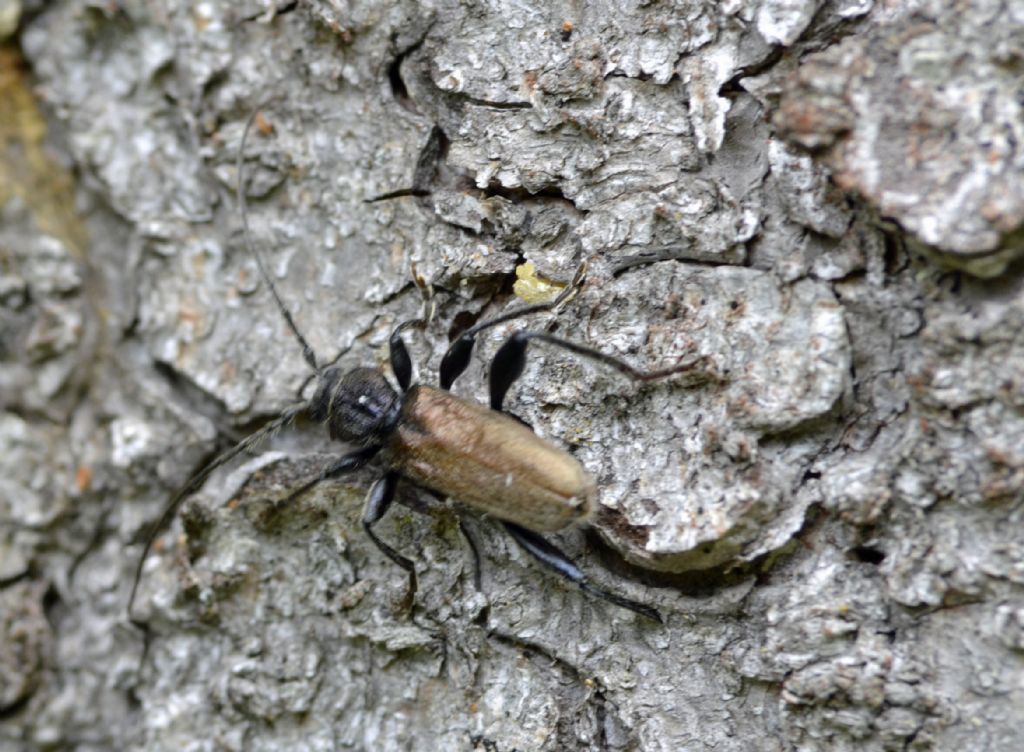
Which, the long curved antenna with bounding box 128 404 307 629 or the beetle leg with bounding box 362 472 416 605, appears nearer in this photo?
the beetle leg with bounding box 362 472 416 605

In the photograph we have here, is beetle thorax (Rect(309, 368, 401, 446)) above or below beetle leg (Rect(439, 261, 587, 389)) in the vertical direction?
below

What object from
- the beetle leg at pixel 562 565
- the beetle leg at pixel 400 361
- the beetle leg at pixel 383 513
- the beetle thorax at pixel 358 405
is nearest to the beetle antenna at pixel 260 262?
the beetle thorax at pixel 358 405

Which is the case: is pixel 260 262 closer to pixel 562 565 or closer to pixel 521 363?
pixel 521 363

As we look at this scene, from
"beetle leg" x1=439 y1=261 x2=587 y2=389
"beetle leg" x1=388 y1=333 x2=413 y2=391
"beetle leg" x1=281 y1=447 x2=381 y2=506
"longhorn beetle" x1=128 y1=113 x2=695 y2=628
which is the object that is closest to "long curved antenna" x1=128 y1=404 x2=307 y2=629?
"longhorn beetle" x1=128 y1=113 x2=695 y2=628

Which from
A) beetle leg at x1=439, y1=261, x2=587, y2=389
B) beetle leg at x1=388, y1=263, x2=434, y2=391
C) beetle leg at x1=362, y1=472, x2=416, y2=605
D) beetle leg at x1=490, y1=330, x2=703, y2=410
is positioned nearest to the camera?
beetle leg at x1=490, y1=330, x2=703, y2=410

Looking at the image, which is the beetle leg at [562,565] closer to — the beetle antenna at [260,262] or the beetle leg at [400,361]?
the beetle leg at [400,361]

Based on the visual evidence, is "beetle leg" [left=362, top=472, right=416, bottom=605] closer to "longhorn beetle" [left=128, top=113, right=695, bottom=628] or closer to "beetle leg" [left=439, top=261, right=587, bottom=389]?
"longhorn beetle" [left=128, top=113, right=695, bottom=628]
